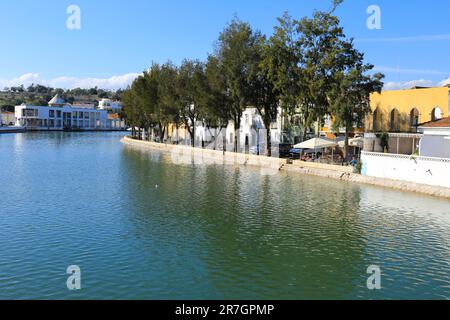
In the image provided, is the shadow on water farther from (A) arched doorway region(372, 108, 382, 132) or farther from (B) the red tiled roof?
(A) arched doorway region(372, 108, 382, 132)

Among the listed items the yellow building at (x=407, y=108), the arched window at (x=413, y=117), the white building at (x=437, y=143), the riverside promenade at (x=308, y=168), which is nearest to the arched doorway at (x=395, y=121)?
the yellow building at (x=407, y=108)

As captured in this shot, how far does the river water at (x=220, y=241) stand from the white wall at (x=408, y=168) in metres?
2.30

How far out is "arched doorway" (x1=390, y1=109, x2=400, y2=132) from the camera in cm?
5772

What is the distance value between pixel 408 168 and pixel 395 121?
22491 mm

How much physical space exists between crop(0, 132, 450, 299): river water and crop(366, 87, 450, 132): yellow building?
823 inches

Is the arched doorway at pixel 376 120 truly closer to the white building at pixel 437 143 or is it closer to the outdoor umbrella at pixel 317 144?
the outdoor umbrella at pixel 317 144

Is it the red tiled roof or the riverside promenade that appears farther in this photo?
the red tiled roof

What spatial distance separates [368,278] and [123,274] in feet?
30.4

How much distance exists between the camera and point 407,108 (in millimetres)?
56062

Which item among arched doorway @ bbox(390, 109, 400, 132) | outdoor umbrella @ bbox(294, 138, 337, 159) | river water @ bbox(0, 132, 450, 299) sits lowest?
river water @ bbox(0, 132, 450, 299)

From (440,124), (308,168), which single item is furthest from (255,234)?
(308,168)

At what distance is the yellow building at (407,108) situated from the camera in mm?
52375

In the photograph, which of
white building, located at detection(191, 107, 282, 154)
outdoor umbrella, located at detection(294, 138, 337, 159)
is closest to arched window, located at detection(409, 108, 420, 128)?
outdoor umbrella, located at detection(294, 138, 337, 159)

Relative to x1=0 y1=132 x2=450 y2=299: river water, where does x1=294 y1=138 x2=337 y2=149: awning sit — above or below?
above
